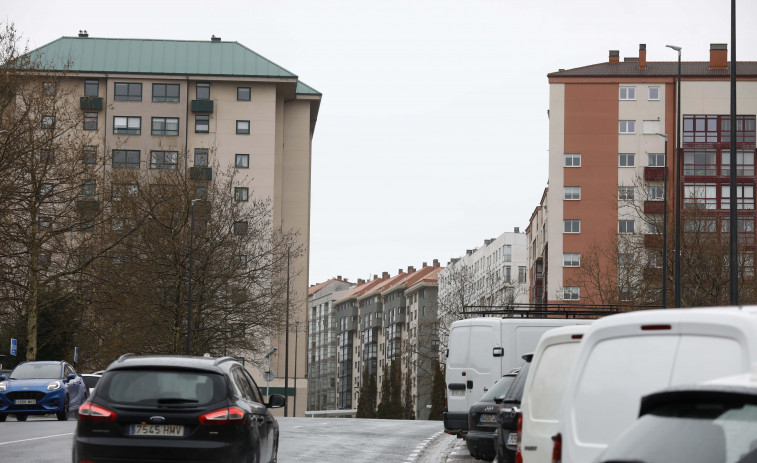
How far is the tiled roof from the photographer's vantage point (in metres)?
87.9

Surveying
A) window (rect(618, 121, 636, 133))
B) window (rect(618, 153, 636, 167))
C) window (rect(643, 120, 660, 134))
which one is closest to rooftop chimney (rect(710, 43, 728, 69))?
window (rect(643, 120, 660, 134))

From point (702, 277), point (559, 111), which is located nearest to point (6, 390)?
point (702, 277)

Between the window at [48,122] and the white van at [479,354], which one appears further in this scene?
the window at [48,122]

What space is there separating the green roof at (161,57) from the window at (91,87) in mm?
940

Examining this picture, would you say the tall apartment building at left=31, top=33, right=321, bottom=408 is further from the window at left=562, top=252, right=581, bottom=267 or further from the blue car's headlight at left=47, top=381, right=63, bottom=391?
the blue car's headlight at left=47, top=381, right=63, bottom=391

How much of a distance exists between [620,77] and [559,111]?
5381mm

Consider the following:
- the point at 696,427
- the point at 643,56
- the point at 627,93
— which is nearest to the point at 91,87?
the point at 627,93

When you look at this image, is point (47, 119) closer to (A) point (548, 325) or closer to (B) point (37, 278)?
(B) point (37, 278)

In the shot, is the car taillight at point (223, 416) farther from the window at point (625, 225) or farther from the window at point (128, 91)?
the window at point (128, 91)

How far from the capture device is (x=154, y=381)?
1161 cm

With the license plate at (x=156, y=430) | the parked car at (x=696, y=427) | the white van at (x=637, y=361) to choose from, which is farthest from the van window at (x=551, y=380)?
the parked car at (x=696, y=427)

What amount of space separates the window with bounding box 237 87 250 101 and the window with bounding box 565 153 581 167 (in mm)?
24753

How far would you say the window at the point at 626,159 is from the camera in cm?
8788

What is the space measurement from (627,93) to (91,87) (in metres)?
40.2
